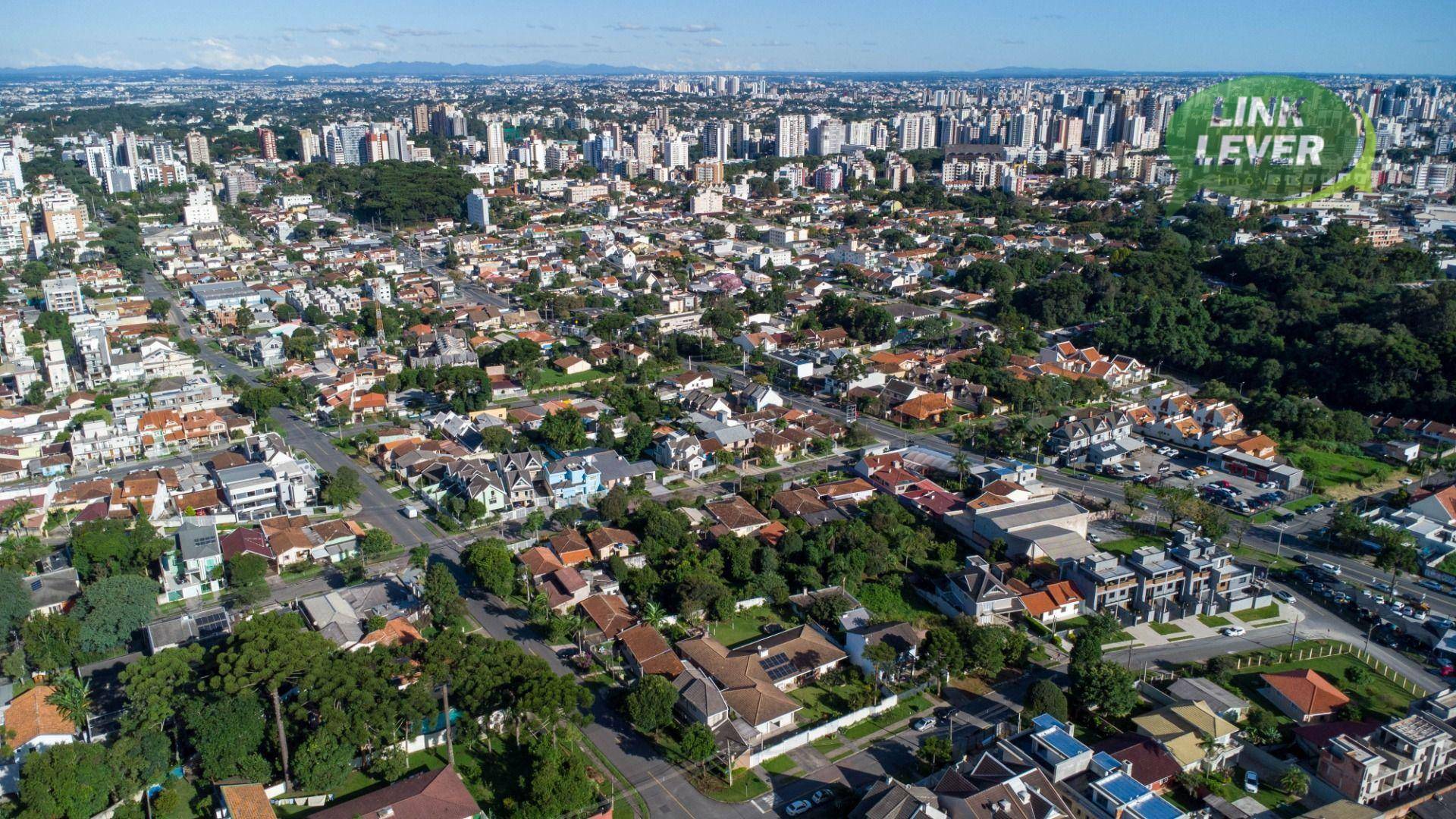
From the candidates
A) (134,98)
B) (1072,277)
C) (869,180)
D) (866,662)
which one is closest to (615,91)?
(134,98)

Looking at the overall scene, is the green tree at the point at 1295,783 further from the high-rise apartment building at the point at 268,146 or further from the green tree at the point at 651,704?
the high-rise apartment building at the point at 268,146

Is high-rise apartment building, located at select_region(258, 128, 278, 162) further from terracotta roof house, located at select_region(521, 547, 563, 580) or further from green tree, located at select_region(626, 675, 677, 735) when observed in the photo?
green tree, located at select_region(626, 675, 677, 735)

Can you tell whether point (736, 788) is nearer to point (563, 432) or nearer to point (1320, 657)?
point (1320, 657)

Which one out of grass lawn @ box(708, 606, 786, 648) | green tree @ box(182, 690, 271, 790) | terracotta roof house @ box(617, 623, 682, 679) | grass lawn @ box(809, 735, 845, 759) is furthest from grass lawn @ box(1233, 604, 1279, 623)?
green tree @ box(182, 690, 271, 790)

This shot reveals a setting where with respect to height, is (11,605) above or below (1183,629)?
above

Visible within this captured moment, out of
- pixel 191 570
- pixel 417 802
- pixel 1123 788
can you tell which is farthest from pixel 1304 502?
pixel 191 570

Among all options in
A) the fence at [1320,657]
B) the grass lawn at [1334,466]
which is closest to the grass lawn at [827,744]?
the fence at [1320,657]
